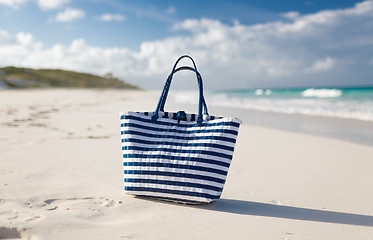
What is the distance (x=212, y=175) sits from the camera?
228 centimetres

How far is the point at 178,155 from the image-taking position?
2309 mm

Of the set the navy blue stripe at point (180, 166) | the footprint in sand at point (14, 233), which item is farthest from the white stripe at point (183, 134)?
the footprint in sand at point (14, 233)

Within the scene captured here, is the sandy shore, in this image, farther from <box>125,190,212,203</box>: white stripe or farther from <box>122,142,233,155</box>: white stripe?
<box>122,142,233,155</box>: white stripe

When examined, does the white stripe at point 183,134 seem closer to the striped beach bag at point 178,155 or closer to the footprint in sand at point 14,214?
the striped beach bag at point 178,155

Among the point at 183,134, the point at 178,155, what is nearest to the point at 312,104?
the point at 183,134

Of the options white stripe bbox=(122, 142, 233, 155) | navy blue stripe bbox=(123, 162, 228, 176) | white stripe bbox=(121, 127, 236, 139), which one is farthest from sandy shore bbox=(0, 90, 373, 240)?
white stripe bbox=(121, 127, 236, 139)

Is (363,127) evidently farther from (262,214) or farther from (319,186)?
(262,214)

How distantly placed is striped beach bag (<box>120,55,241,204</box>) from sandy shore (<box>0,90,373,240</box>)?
0.39 ft

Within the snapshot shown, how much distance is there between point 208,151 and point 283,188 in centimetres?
99

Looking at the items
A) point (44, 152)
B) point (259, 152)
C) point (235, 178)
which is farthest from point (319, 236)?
point (44, 152)

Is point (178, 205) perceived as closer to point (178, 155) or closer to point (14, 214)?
point (178, 155)

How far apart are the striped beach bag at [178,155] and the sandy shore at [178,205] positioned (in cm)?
12

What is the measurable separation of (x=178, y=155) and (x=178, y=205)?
1.19ft

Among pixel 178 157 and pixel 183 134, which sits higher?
pixel 183 134
